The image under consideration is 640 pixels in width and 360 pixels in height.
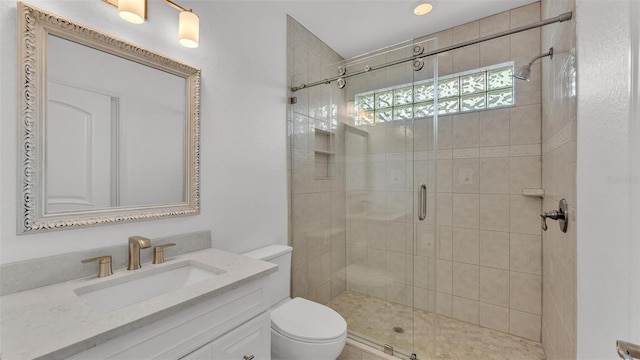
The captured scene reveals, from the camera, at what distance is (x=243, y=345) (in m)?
1.02

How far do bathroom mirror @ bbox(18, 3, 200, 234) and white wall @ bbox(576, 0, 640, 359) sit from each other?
5.20ft

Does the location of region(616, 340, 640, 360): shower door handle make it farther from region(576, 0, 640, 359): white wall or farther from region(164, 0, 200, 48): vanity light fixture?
region(164, 0, 200, 48): vanity light fixture

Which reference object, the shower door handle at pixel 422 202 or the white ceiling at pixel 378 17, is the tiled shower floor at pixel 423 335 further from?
the white ceiling at pixel 378 17

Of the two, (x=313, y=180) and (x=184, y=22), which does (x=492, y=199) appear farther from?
(x=184, y=22)

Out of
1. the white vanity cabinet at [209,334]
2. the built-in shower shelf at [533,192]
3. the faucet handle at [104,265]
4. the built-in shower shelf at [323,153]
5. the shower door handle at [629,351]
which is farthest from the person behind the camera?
the built-in shower shelf at [323,153]

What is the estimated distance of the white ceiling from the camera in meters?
1.93

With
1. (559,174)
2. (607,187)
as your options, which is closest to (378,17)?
(559,174)

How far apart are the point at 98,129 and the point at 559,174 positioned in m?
2.27

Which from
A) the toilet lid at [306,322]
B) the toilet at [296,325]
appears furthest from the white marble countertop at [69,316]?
the toilet lid at [306,322]

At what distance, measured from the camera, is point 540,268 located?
76.7 inches

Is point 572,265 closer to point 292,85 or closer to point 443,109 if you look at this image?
point 443,109

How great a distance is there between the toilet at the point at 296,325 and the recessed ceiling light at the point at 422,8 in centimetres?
204

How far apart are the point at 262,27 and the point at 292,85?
0.47 metres

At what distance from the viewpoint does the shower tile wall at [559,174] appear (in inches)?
42.7
